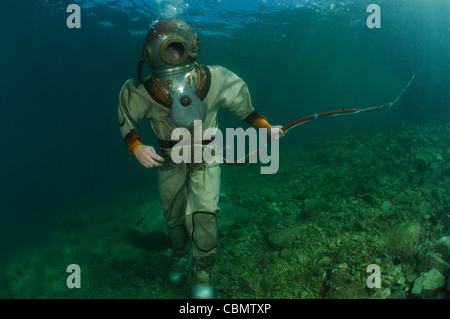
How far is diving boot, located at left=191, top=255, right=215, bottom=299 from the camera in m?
2.65

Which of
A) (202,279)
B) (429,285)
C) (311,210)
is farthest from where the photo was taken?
(311,210)

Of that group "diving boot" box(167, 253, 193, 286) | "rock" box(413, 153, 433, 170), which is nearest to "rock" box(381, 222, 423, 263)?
"diving boot" box(167, 253, 193, 286)

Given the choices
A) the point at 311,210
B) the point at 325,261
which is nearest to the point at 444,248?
the point at 325,261

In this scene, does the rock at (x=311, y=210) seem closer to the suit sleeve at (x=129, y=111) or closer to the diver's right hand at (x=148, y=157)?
the diver's right hand at (x=148, y=157)

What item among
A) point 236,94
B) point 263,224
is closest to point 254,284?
point 263,224

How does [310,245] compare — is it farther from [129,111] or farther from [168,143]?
[129,111]

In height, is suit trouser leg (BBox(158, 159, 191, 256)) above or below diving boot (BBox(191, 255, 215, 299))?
above

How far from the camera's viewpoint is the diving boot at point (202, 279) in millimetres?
2654

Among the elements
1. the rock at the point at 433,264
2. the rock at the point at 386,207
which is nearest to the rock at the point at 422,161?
the rock at the point at 386,207

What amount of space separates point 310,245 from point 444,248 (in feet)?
4.90

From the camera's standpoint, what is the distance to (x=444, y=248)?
9.15ft

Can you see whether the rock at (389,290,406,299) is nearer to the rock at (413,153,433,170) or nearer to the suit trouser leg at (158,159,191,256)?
the suit trouser leg at (158,159,191,256)

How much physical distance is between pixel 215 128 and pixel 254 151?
0.53 m

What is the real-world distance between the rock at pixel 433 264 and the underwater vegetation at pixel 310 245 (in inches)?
0.4
